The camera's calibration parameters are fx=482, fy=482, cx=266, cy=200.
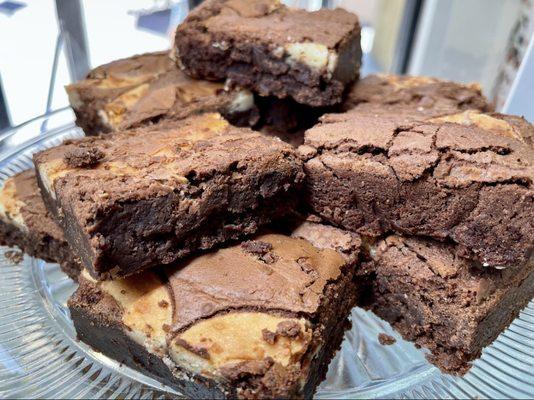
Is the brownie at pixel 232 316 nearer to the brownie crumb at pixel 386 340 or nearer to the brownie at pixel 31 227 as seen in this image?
the brownie crumb at pixel 386 340

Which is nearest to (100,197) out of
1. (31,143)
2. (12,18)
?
(31,143)

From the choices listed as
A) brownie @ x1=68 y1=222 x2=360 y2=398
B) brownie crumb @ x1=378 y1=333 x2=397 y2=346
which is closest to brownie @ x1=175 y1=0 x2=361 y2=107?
brownie @ x1=68 y1=222 x2=360 y2=398

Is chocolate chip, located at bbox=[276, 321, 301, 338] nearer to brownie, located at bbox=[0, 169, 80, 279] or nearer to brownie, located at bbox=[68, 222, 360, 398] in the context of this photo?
brownie, located at bbox=[68, 222, 360, 398]

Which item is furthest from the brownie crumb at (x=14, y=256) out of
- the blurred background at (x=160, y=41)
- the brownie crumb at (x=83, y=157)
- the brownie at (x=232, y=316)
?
the blurred background at (x=160, y=41)

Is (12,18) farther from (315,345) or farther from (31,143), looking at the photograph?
(315,345)

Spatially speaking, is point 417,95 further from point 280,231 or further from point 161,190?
point 161,190

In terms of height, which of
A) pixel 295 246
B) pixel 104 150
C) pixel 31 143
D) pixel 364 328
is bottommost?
pixel 364 328

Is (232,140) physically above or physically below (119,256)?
above
